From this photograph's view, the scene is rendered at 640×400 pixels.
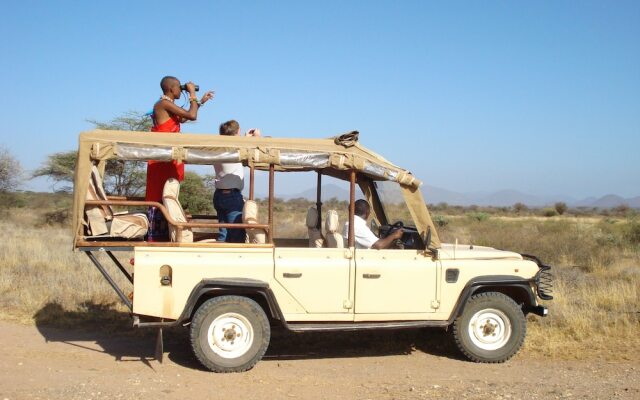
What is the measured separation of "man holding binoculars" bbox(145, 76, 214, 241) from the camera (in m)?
6.88

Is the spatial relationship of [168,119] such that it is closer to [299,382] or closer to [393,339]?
[299,382]

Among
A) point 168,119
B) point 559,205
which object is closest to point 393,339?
point 168,119

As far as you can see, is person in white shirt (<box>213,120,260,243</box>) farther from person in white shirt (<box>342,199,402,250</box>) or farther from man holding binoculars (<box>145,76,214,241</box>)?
person in white shirt (<box>342,199,402,250</box>)

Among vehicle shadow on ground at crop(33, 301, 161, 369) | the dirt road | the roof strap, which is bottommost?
the dirt road

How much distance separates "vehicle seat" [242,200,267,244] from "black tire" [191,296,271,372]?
58cm

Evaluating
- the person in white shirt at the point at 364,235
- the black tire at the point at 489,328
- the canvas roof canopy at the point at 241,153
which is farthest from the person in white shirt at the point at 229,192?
the black tire at the point at 489,328

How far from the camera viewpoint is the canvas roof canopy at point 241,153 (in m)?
6.07

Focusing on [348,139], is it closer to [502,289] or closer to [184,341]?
[502,289]

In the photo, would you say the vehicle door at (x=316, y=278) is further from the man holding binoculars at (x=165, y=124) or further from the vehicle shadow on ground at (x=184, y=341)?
the man holding binoculars at (x=165, y=124)

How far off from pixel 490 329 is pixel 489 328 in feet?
0.06

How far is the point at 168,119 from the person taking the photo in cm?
700

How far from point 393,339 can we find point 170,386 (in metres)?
2.93

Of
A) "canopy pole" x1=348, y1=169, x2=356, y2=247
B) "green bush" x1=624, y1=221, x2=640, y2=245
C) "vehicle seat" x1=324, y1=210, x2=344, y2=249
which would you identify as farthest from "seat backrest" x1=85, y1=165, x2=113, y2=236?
"green bush" x1=624, y1=221, x2=640, y2=245

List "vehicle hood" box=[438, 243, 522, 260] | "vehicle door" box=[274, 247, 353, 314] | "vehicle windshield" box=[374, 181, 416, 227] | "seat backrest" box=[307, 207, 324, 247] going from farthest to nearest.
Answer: "seat backrest" box=[307, 207, 324, 247], "vehicle windshield" box=[374, 181, 416, 227], "vehicle hood" box=[438, 243, 522, 260], "vehicle door" box=[274, 247, 353, 314]
